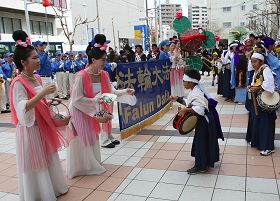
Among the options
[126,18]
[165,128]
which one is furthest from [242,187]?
[126,18]

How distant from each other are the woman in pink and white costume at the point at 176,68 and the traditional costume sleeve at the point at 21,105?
5.98 m

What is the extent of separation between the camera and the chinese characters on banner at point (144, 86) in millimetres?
5895

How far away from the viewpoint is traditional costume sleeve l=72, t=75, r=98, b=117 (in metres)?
4.09

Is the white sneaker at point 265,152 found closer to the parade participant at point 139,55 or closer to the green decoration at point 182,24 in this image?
the green decoration at point 182,24

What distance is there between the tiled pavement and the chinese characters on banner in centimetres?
60

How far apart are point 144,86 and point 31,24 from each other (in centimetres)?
2476

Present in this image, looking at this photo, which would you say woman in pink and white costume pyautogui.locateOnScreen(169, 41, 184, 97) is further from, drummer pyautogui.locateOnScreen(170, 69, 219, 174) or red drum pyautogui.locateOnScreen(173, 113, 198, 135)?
red drum pyautogui.locateOnScreen(173, 113, 198, 135)

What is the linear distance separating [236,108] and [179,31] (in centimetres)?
267

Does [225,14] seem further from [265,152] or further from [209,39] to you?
[265,152]

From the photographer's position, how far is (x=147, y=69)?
6797mm

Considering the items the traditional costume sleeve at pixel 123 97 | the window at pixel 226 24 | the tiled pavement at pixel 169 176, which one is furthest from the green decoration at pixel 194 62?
the window at pixel 226 24

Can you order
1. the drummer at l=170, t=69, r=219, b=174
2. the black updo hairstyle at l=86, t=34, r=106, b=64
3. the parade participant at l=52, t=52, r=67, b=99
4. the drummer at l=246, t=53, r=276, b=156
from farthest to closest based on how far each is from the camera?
the parade participant at l=52, t=52, r=67, b=99 → the drummer at l=246, t=53, r=276, b=156 → the black updo hairstyle at l=86, t=34, r=106, b=64 → the drummer at l=170, t=69, r=219, b=174

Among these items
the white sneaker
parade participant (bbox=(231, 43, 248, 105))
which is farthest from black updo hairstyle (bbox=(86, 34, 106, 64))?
parade participant (bbox=(231, 43, 248, 105))

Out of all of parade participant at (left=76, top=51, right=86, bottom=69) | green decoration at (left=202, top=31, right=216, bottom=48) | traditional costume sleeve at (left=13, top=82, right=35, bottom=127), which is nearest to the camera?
traditional costume sleeve at (left=13, top=82, right=35, bottom=127)
